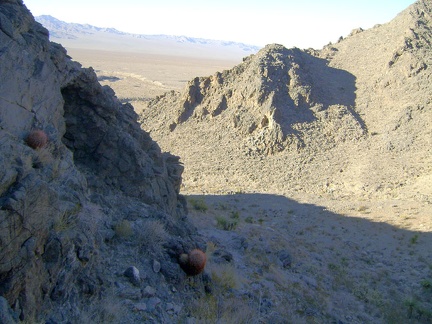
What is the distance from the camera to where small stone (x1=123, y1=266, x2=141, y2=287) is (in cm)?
679

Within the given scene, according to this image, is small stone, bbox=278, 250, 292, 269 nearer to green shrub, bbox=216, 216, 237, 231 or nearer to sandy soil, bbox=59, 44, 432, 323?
sandy soil, bbox=59, 44, 432, 323

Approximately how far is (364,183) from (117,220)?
55.0ft

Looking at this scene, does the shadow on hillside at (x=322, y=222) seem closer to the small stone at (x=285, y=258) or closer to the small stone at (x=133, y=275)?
the small stone at (x=285, y=258)

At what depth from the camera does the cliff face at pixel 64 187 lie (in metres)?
5.28

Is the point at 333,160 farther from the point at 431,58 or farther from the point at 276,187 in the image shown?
the point at 431,58

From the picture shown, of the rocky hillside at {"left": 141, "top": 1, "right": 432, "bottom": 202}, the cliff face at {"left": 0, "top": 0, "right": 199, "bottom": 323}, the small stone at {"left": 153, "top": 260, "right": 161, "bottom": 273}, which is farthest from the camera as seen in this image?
the rocky hillside at {"left": 141, "top": 1, "right": 432, "bottom": 202}

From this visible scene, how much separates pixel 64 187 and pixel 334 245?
37.6 ft

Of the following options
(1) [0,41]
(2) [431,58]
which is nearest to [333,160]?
(2) [431,58]

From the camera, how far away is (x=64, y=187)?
6973 millimetres

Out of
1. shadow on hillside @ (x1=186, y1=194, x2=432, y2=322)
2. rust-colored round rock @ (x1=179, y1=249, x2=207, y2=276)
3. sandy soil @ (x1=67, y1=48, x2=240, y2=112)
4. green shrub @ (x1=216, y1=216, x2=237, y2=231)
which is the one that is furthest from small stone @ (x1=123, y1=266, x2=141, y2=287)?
sandy soil @ (x1=67, y1=48, x2=240, y2=112)

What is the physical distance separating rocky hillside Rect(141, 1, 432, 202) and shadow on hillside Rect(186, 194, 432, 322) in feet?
10.9

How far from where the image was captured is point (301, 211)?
19.9 meters

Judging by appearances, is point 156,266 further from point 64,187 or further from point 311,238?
point 311,238

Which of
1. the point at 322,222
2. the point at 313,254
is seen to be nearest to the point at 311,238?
the point at 322,222
